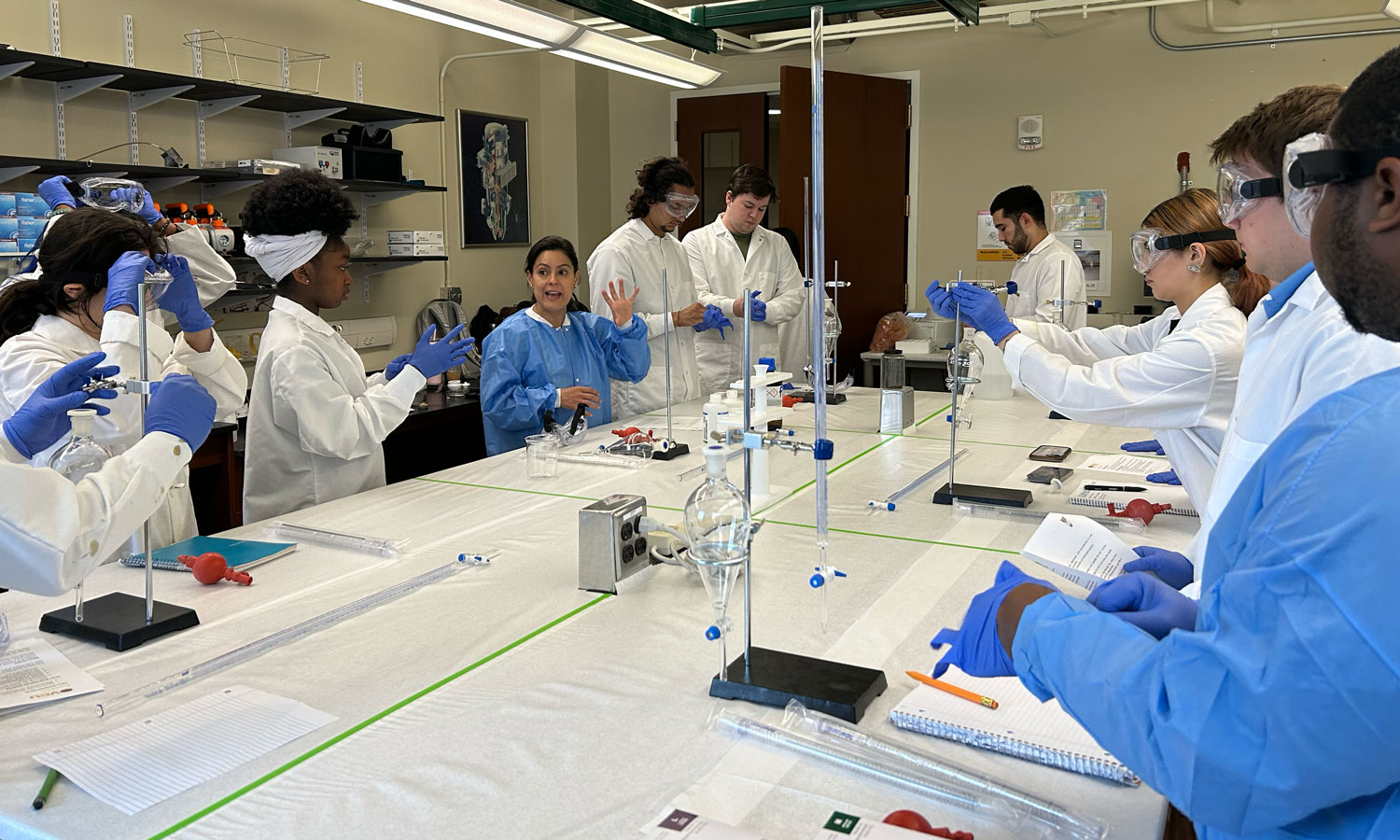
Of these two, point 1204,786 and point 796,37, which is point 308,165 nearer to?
point 796,37

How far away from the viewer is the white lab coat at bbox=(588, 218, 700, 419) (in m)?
3.90

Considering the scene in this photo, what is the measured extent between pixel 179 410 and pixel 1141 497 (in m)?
1.99

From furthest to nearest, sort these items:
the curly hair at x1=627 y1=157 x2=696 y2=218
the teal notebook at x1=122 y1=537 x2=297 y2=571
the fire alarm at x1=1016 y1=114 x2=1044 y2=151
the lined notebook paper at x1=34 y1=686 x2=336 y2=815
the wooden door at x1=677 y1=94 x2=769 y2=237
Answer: the wooden door at x1=677 y1=94 x2=769 y2=237, the fire alarm at x1=1016 y1=114 x2=1044 y2=151, the curly hair at x1=627 y1=157 x2=696 y2=218, the teal notebook at x1=122 y1=537 x2=297 y2=571, the lined notebook paper at x1=34 y1=686 x2=336 y2=815

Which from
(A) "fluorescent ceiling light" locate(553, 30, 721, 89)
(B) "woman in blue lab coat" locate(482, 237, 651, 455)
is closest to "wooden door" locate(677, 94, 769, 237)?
(A) "fluorescent ceiling light" locate(553, 30, 721, 89)

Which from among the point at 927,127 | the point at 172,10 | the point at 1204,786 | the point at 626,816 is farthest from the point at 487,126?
the point at 1204,786

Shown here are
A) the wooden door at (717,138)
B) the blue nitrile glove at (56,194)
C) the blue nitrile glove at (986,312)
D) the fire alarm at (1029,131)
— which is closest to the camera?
the blue nitrile glove at (56,194)

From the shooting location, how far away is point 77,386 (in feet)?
5.90

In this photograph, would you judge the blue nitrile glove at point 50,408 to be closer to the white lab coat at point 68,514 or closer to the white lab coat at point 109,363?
the white lab coat at point 109,363

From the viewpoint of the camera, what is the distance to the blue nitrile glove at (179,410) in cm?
150

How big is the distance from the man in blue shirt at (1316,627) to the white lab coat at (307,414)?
2042mm

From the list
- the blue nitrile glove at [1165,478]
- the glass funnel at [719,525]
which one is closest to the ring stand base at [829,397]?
the blue nitrile glove at [1165,478]

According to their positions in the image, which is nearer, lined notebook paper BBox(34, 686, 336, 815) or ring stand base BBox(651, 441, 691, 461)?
lined notebook paper BBox(34, 686, 336, 815)

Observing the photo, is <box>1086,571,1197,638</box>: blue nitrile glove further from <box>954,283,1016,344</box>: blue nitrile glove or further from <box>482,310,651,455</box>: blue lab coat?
<box>482,310,651,455</box>: blue lab coat

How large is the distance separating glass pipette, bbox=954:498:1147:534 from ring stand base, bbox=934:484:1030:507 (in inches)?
0.4
